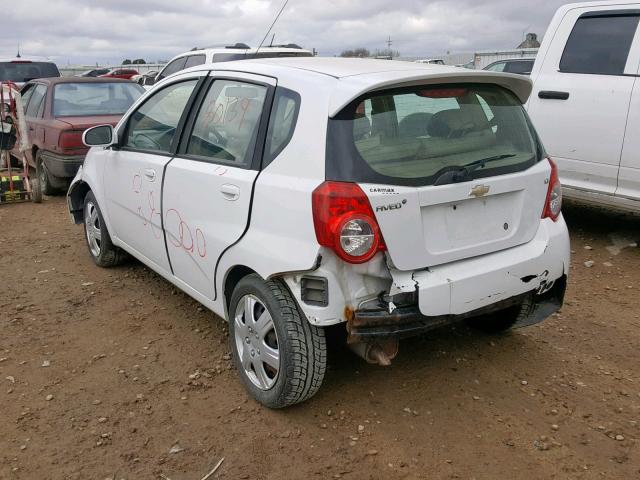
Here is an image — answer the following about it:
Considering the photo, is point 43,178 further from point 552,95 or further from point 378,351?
point 378,351

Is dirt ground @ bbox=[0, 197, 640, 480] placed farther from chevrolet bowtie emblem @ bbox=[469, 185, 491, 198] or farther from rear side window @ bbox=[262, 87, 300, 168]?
rear side window @ bbox=[262, 87, 300, 168]

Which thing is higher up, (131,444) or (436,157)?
(436,157)

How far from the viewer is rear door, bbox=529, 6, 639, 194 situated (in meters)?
5.24

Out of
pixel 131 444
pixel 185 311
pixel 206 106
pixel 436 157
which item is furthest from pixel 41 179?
pixel 436 157

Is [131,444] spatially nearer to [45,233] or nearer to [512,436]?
[512,436]

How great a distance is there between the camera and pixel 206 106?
11.8 feet

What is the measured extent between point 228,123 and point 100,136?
1552 millimetres

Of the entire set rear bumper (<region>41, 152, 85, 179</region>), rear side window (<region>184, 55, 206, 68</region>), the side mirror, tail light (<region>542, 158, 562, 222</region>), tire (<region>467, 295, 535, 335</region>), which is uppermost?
rear side window (<region>184, 55, 206, 68</region>)

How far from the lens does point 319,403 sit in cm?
318

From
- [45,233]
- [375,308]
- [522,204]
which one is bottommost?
[45,233]

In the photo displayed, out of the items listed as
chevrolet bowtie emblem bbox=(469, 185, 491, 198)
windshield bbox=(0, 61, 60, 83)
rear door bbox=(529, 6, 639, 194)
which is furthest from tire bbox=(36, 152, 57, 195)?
windshield bbox=(0, 61, 60, 83)

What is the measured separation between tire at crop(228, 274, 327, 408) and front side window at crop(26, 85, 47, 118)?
6.58 m

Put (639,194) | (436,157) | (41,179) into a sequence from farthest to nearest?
(41,179)
(639,194)
(436,157)

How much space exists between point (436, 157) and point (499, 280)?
0.67 meters
